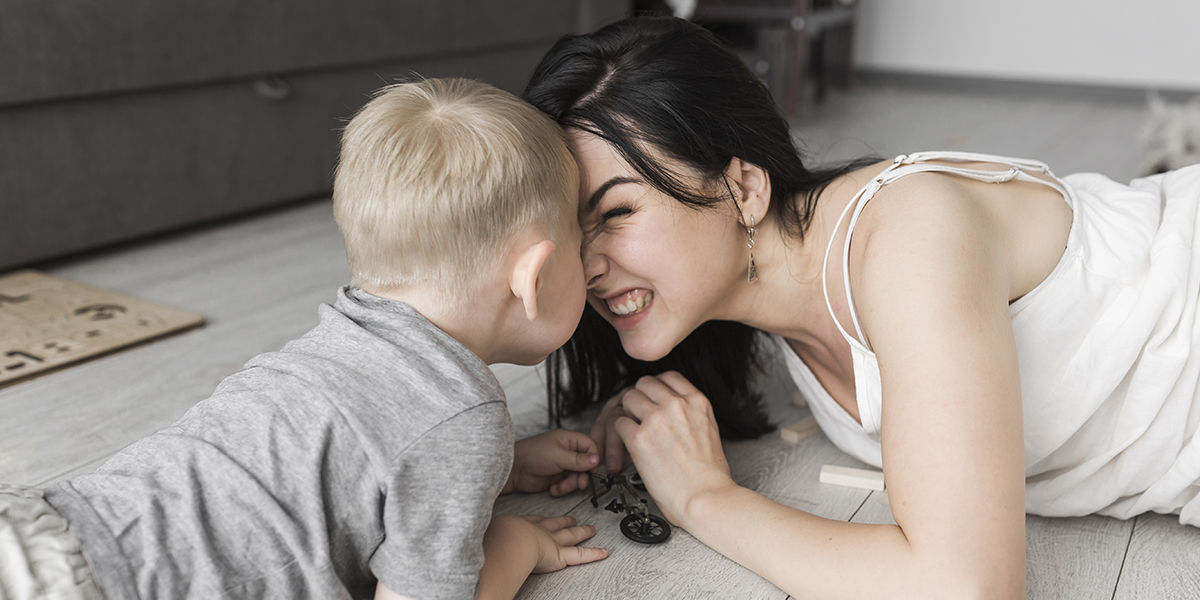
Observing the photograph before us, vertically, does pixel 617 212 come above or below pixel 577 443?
above

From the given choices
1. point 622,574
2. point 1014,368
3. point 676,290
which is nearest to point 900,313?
point 1014,368

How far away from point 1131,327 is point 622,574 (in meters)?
0.53

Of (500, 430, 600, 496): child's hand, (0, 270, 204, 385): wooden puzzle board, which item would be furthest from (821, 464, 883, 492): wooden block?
(0, 270, 204, 385): wooden puzzle board

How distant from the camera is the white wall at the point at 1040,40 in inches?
157

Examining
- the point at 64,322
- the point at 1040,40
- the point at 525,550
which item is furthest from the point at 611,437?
the point at 1040,40

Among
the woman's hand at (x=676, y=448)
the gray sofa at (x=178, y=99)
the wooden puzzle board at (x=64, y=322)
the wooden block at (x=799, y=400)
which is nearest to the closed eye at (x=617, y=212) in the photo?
the woman's hand at (x=676, y=448)

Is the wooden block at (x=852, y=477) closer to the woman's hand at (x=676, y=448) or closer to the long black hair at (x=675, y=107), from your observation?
the woman's hand at (x=676, y=448)

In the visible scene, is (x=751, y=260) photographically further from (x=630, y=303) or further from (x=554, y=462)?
(x=554, y=462)

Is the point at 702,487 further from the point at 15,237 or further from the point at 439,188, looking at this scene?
the point at 15,237

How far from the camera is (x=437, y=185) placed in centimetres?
75

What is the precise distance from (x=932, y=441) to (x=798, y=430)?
462 mm

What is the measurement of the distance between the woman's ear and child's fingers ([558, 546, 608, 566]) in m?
0.35

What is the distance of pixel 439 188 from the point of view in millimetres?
747

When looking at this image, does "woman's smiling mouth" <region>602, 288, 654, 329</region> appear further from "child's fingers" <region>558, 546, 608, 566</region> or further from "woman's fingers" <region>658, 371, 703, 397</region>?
"child's fingers" <region>558, 546, 608, 566</region>
